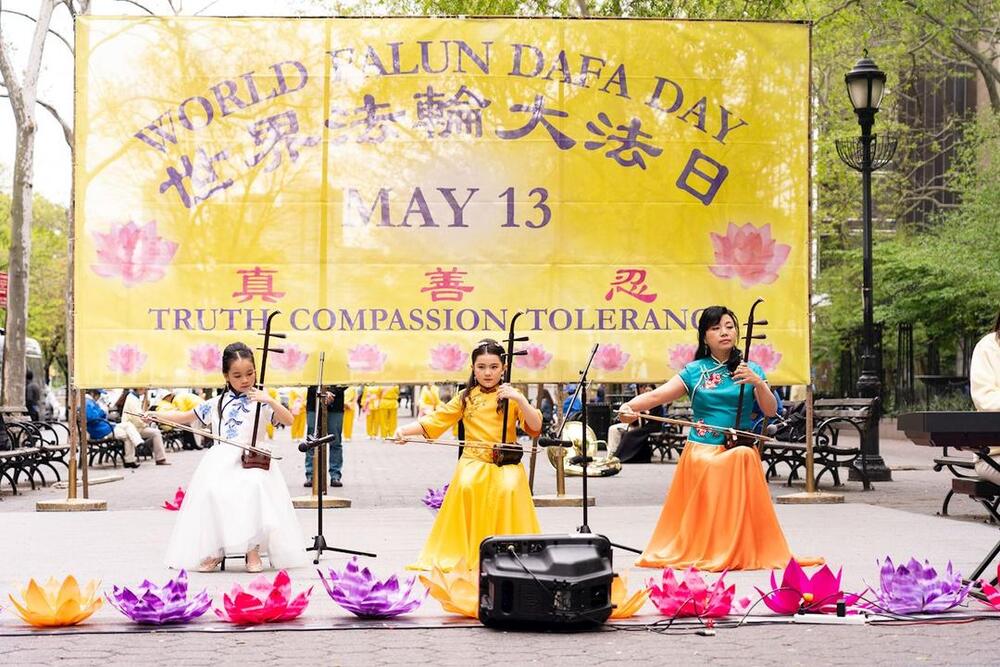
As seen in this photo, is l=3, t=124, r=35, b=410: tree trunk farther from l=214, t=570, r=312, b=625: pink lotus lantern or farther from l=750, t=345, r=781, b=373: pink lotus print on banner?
l=214, t=570, r=312, b=625: pink lotus lantern

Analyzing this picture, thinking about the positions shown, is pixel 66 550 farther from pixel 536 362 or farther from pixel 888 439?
pixel 888 439

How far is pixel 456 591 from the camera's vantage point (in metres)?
7.34

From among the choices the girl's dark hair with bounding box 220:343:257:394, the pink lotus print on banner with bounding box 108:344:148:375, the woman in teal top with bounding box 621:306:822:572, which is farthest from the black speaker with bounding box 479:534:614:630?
the pink lotus print on banner with bounding box 108:344:148:375

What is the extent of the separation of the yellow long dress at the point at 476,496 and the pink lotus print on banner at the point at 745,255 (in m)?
5.52

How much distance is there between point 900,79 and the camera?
1556 inches

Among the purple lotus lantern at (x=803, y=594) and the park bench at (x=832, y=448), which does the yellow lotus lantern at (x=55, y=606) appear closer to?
the purple lotus lantern at (x=803, y=594)

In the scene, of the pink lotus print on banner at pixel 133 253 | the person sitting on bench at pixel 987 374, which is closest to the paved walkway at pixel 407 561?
the person sitting on bench at pixel 987 374

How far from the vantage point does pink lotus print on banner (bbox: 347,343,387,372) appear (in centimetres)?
1351

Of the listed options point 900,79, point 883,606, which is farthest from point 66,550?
point 900,79

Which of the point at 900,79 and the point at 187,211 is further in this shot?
the point at 900,79

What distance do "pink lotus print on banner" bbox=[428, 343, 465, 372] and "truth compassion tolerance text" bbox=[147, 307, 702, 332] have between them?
0.59 ft

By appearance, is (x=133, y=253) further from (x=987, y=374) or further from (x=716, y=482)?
(x=987, y=374)

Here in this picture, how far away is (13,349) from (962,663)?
23629 millimetres

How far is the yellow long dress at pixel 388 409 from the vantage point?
32.9 m
